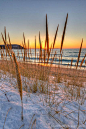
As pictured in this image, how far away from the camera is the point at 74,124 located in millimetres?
841

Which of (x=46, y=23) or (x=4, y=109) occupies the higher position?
(x=46, y=23)

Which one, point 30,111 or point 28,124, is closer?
point 28,124

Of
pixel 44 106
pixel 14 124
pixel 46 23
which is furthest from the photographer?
pixel 44 106

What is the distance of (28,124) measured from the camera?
0.75m

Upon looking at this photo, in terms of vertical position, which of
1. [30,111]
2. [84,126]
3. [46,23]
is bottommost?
[84,126]

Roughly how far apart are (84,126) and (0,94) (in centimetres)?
100

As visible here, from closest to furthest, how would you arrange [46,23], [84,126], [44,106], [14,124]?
[14,124], [84,126], [46,23], [44,106]

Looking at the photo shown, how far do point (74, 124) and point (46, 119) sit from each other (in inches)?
11.2

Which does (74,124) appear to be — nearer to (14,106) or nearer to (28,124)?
(28,124)

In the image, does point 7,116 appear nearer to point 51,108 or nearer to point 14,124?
point 14,124

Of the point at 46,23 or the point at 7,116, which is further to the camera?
the point at 46,23

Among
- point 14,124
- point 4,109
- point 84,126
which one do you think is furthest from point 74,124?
point 4,109

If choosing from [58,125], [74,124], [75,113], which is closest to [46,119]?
[58,125]

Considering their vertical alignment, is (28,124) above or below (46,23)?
below
